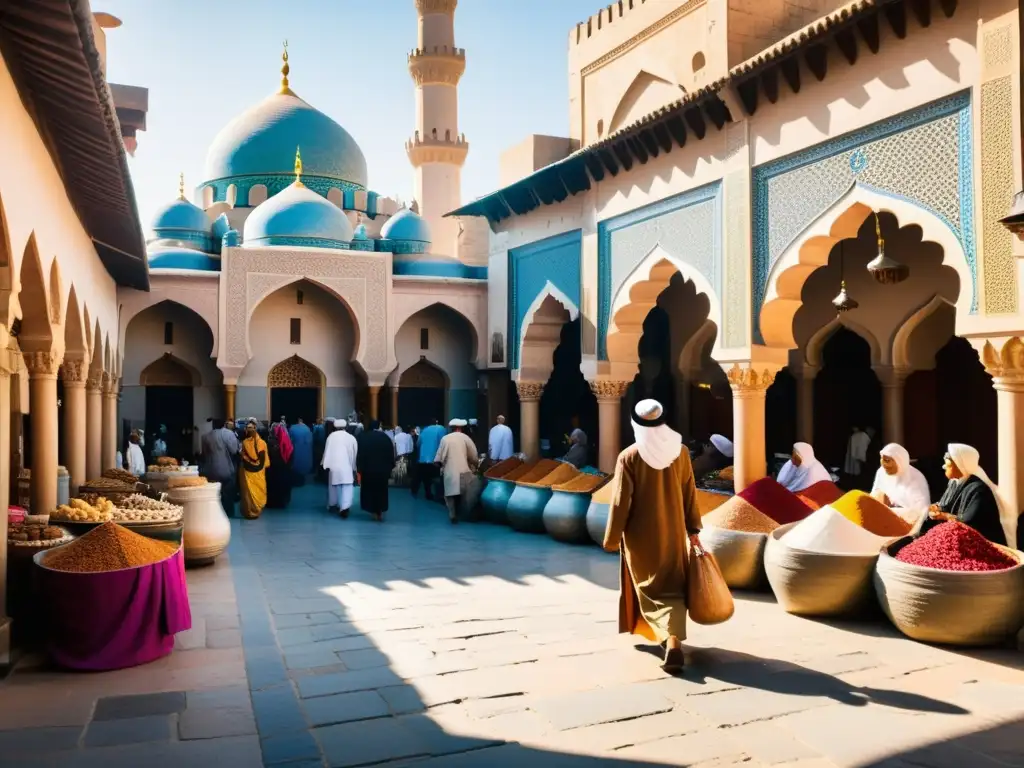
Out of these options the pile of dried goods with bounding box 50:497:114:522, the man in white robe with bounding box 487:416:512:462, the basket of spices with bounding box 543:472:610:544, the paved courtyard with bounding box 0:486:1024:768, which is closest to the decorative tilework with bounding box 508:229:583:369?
the man in white robe with bounding box 487:416:512:462

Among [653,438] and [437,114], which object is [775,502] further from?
[437,114]

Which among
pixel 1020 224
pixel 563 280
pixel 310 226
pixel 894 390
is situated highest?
pixel 310 226

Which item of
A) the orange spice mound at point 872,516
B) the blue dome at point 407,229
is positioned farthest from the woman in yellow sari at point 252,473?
the blue dome at point 407,229

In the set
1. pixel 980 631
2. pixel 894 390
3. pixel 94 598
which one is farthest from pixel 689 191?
pixel 94 598

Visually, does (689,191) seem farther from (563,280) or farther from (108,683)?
(108,683)

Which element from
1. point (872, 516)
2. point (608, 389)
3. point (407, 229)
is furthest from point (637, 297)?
point (407, 229)

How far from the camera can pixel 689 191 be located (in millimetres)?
10766

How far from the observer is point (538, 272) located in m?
14.8

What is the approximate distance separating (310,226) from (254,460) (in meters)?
8.41

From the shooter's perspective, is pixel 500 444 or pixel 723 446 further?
pixel 500 444

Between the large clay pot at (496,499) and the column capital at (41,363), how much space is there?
207 inches

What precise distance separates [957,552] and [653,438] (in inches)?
76.4

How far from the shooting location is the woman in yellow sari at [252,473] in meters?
11.5

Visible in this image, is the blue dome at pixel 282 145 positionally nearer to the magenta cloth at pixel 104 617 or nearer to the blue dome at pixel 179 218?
the blue dome at pixel 179 218
